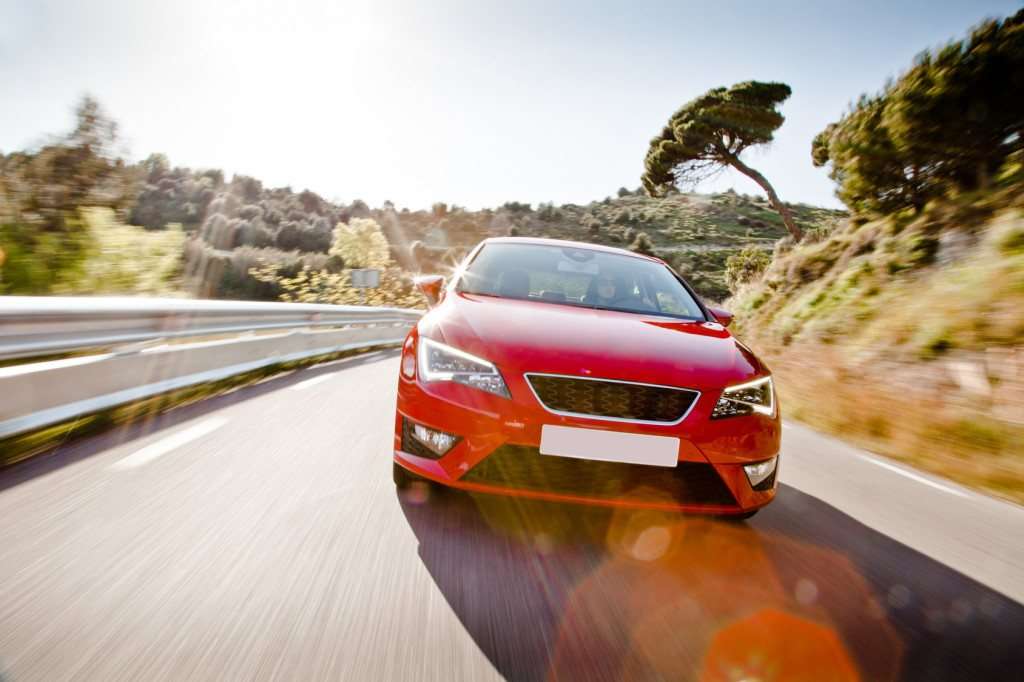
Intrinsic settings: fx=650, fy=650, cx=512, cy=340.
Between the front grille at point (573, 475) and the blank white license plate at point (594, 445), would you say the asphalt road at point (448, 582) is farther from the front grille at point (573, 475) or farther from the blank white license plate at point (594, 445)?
the blank white license plate at point (594, 445)

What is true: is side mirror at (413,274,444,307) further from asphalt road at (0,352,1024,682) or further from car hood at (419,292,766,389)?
asphalt road at (0,352,1024,682)

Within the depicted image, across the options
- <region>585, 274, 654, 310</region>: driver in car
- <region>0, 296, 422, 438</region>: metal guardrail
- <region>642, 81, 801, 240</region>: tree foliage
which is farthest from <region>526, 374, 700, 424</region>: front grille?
<region>642, 81, 801, 240</region>: tree foliage

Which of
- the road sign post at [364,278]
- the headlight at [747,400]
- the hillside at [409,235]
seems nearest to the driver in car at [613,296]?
the headlight at [747,400]

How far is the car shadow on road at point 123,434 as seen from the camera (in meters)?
3.16

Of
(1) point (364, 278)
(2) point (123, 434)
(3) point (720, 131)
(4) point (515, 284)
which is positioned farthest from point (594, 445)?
(3) point (720, 131)

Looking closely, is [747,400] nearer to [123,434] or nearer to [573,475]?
[573,475]

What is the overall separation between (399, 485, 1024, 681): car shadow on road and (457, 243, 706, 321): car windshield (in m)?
1.33

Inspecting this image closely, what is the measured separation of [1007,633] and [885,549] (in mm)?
734

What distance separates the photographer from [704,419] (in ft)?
8.65

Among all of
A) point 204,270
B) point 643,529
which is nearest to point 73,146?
point 643,529

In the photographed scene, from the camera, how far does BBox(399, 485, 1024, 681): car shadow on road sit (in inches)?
75.0

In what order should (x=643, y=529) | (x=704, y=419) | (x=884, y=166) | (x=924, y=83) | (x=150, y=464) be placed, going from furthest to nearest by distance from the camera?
(x=884, y=166) < (x=924, y=83) < (x=150, y=464) < (x=643, y=529) < (x=704, y=419)

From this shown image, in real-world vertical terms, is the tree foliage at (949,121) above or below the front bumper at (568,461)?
above

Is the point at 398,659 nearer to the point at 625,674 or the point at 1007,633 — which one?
the point at 625,674
